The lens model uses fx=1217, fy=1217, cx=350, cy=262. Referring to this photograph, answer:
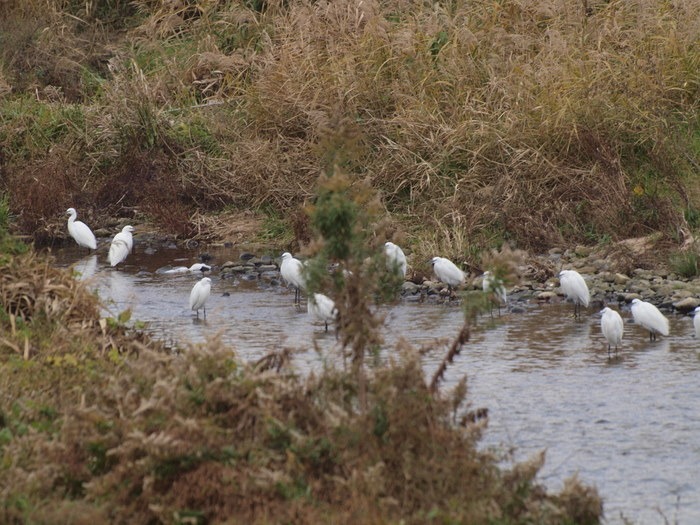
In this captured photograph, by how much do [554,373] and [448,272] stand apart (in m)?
2.62

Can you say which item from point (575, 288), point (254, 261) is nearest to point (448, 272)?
point (575, 288)

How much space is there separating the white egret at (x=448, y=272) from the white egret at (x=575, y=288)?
1.01 metres

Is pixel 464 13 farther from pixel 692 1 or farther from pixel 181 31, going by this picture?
pixel 181 31

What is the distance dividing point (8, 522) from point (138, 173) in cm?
1064

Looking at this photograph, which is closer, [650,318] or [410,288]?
[650,318]

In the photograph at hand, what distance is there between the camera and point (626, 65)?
1290 cm

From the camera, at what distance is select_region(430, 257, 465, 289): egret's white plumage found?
10703 mm

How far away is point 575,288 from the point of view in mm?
9953

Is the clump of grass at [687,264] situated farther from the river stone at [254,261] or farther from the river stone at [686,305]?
the river stone at [254,261]

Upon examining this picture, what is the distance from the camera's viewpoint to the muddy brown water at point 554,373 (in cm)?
605

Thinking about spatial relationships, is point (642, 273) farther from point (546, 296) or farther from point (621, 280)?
point (546, 296)

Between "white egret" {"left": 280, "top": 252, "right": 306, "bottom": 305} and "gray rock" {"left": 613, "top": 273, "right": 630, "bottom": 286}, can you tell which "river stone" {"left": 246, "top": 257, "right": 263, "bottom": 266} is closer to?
"white egret" {"left": 280, "top": 252, "right": 306, "bottom": 305}

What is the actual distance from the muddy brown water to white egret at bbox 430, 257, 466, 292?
27 cm

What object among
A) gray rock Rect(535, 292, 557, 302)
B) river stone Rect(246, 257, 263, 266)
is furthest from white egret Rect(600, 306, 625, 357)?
river stone Rect(246, 257, 263, 266)
